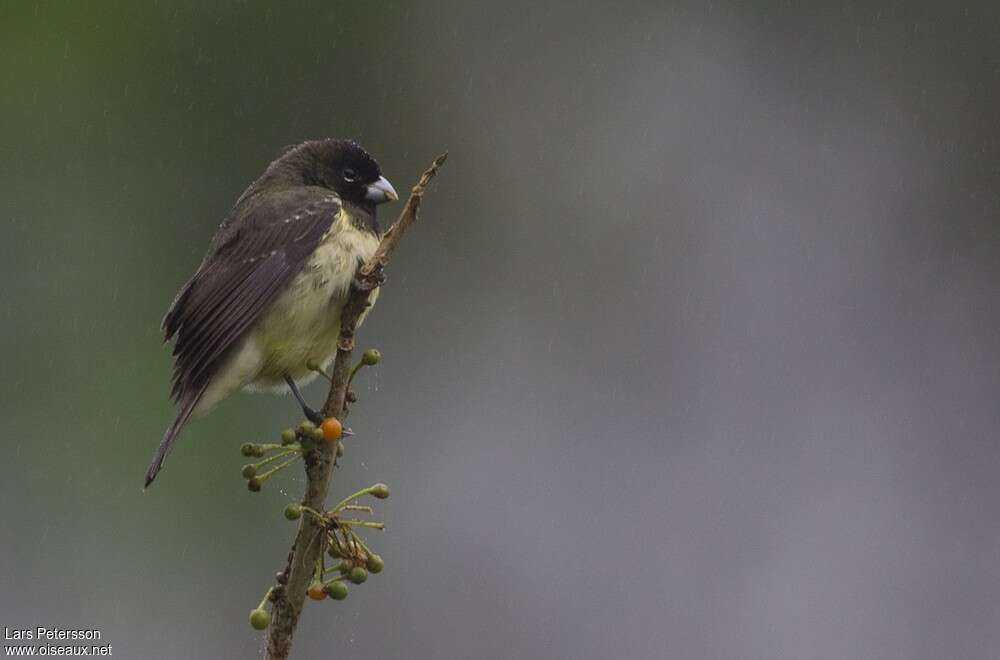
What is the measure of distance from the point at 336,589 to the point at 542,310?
255 inches

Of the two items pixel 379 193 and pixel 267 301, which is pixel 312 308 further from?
pixel 379 193

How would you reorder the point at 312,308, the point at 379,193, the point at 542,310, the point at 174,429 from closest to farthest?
the point at 174,429
the point at 312,308
the point at 379,193
the point at 542,310

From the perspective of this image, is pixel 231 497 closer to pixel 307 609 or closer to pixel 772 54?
pixel 307 609

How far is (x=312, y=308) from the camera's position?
5082 mm

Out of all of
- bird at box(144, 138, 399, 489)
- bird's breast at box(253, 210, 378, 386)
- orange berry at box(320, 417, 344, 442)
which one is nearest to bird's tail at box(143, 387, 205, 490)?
bird at box(144, 138, 399, 489)

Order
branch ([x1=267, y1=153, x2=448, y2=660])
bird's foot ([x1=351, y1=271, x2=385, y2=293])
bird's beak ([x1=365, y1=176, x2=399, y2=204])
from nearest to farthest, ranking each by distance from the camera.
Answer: branch ([x1=267, y1=153, x2=448, y2=660]) < bird's foot ([x1=351, y1=271, x2=385, y2=293]) < bird's beak ([x1=365, y1=176, x2=399, y2=204])

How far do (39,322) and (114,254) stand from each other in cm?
67

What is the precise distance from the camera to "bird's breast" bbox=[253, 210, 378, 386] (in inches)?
201

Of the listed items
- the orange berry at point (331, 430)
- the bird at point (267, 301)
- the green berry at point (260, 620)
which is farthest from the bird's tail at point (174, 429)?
the green berry at point (260, 620)

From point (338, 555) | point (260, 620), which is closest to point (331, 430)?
point (338, 555)

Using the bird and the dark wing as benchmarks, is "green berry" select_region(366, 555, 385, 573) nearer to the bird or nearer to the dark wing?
the bird

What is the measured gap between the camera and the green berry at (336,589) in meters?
3.42

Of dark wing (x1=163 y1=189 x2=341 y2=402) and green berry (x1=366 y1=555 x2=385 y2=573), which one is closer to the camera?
green berry (x1=366 y1=555 x2=385 y2=573)

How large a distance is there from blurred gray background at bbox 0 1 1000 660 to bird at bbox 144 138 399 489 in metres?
1.93
